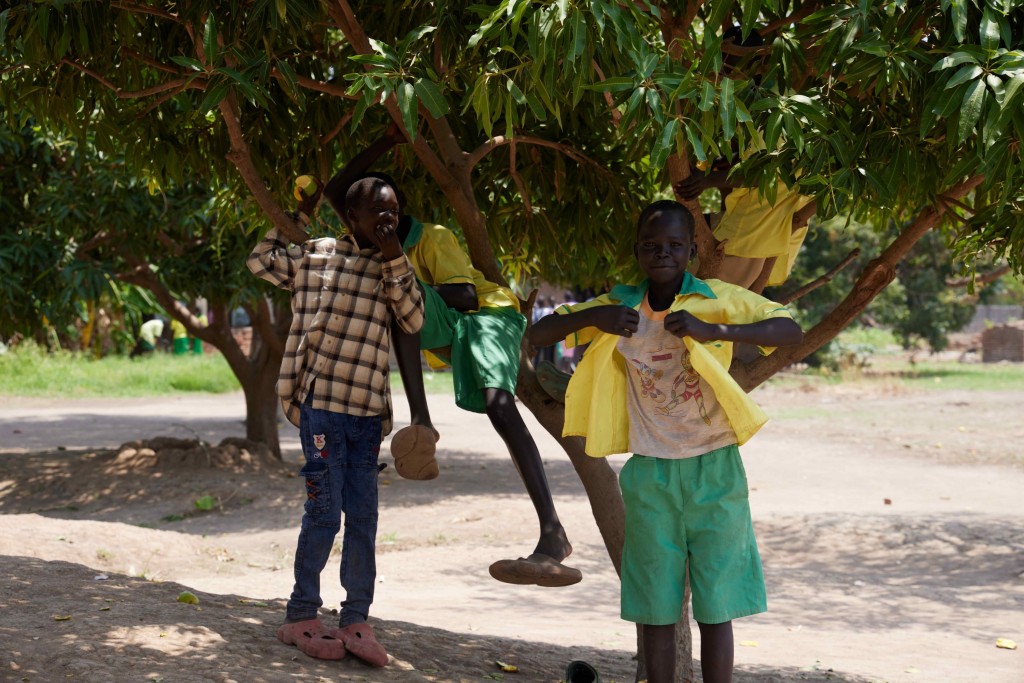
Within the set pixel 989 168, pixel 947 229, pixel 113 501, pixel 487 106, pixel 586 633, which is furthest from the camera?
pixel 113 501

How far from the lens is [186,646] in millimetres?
4180

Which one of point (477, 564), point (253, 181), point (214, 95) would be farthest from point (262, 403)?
point (214, 95)

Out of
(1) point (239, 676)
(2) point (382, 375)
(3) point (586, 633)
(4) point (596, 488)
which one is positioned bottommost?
(3) point (586, 633)

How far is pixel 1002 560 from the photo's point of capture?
8328 millimetres

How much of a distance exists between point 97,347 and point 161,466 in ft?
51.0

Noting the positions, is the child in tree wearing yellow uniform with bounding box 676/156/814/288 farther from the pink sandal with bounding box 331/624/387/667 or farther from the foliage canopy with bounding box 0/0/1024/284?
the pink sandal with bounding box 331/624/387/667

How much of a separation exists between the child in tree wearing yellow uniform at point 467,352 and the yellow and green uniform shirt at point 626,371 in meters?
0.43

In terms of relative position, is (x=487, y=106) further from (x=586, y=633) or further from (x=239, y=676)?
(x=586, y=633)

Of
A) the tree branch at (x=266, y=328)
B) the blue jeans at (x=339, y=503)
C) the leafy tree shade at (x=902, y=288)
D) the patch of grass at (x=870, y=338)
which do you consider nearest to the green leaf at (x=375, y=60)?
the blue jeans at (x=339, y=503)

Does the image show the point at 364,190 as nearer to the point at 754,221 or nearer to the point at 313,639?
the point at 754,221

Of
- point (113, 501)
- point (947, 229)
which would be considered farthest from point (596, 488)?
point (113, 501)

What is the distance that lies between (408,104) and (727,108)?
863 millimetres

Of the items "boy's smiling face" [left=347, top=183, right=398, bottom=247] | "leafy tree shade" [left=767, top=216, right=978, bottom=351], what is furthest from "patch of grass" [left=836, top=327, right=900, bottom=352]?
"boy's smiling face" [left=347, top=183, right=398, bottom=247]

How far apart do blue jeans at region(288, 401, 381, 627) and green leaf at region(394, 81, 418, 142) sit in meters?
1.24
